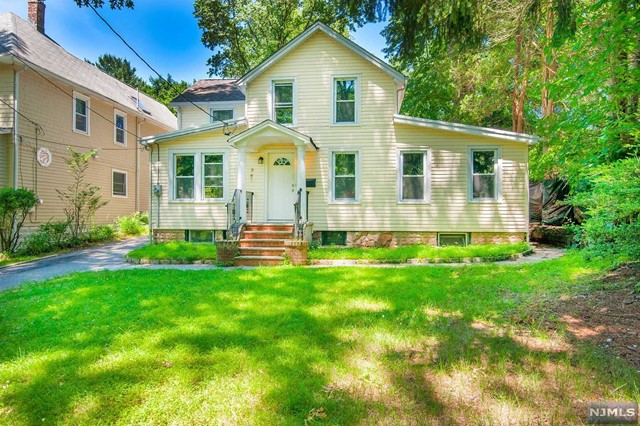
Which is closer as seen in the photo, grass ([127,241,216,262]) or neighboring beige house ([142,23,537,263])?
grass ([127,241,216,262])

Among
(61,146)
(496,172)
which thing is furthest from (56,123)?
(496,172)

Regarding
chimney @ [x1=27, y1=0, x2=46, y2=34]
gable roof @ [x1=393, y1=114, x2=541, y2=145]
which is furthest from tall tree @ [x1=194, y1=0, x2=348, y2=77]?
gable roof @ [x1=393, y1=114, x2=541, y2=145]

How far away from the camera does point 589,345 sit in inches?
118

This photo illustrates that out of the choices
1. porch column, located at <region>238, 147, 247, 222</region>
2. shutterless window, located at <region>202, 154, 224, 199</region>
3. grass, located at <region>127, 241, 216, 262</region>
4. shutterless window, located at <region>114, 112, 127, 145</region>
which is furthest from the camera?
shutterless window, located at <region>114, 112, 127, 145</region>

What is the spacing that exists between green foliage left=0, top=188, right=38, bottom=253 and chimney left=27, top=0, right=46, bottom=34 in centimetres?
948

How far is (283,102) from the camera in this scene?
36.1 feet

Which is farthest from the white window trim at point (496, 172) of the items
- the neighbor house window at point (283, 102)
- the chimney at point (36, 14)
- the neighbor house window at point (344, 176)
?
the chimney at point (36, 14)

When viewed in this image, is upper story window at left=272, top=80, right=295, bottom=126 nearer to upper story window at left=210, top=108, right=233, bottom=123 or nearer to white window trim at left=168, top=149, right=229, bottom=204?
white window trim at left=168, top=149, right=229, bottom=204

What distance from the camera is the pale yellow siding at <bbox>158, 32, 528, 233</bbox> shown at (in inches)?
399

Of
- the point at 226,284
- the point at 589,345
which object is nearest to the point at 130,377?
the point at 226,284

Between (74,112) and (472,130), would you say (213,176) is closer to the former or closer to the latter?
(74,112)

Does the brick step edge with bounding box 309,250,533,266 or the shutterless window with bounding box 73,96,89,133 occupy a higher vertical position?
the shutterless window with bounding box 73,96,89,133

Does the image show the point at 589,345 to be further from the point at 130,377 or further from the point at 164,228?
the point at 164,228

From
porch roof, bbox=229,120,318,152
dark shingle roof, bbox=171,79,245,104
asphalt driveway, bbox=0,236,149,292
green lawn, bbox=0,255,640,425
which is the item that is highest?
dark shingle roof, bbox=171,79,245,104
